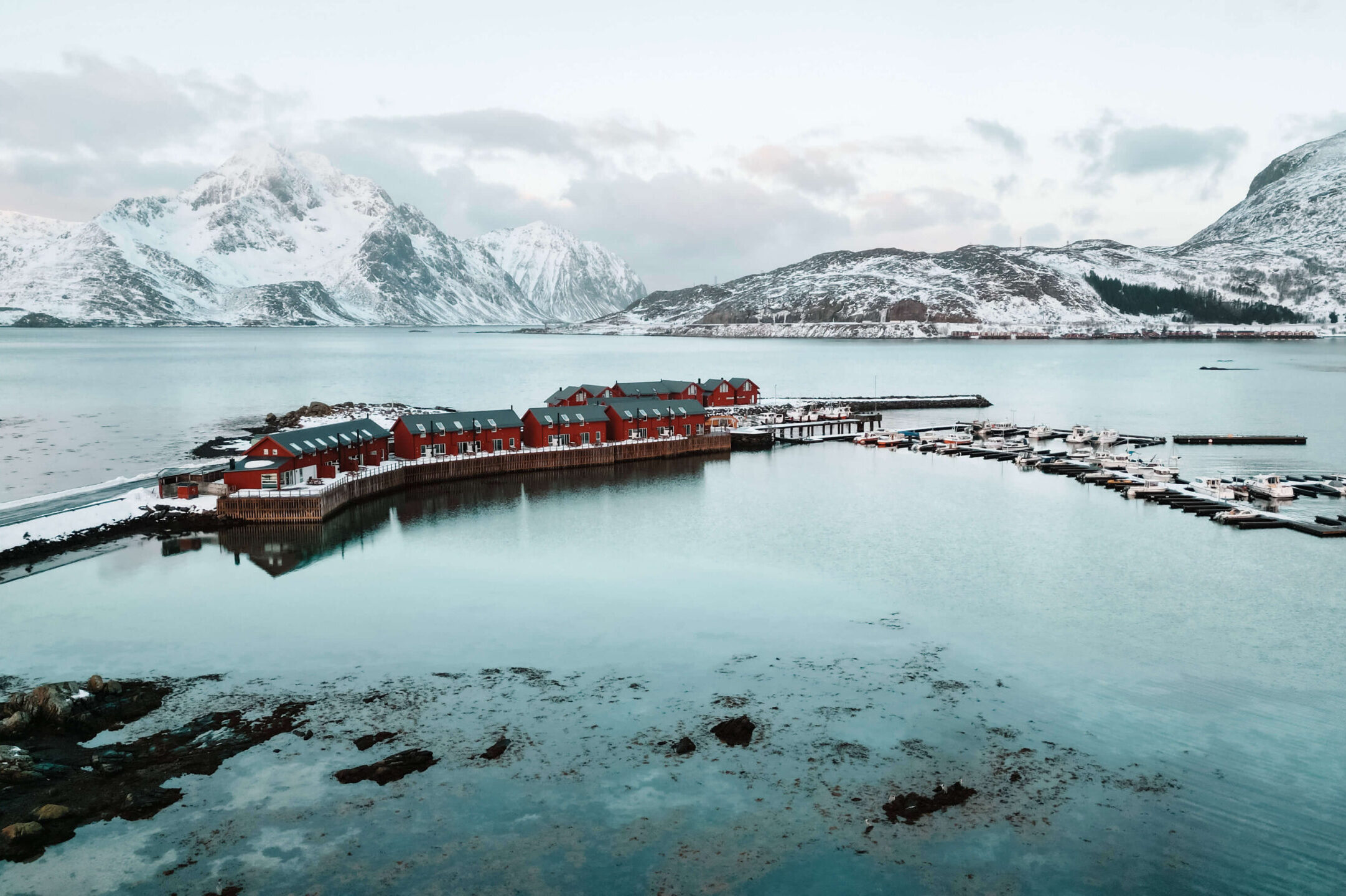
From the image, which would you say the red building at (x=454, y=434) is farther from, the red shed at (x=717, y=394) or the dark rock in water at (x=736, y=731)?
the dark rock in water at (x=736, y=731)

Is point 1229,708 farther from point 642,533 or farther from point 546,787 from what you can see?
point 642,533

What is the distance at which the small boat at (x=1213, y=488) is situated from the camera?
57.2 metres

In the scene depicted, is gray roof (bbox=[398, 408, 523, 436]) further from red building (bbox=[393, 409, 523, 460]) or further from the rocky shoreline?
the rocky shoreline

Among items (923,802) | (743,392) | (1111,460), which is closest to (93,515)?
(923,802)

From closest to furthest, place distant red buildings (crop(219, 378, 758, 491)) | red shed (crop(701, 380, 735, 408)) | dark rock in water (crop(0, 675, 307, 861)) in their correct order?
dark rock in water (crop(0, 675, 307, 861)) < distant red buildings (crop(219, 378, 758, 491)) < red shed (crop(701, 380, 735, 408))

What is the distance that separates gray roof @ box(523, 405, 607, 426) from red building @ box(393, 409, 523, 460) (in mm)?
2133

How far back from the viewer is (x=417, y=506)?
55500 millimetres

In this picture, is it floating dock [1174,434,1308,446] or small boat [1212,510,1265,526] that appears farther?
floating dock [1174,434,1308,446]

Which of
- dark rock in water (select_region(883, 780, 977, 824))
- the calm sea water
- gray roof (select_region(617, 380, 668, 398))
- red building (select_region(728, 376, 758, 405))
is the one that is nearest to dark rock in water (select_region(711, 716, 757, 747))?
the calm sea water

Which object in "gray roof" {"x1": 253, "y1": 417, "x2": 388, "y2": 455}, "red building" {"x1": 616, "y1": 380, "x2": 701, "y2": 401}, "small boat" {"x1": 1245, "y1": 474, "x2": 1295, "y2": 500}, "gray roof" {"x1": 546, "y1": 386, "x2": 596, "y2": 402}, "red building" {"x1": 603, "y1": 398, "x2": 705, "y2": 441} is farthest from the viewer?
"red building" {"x1": 616, "y1": 380, "x2": 701, "y2": 401}

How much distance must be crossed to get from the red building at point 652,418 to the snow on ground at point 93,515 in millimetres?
31947

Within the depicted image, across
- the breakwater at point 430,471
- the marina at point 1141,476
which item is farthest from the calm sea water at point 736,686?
the marina at point 1141,476

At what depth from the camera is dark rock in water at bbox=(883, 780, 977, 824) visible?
20078 millimetres

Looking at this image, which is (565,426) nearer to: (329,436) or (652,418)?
(652,418)
